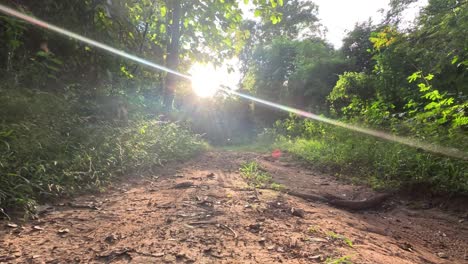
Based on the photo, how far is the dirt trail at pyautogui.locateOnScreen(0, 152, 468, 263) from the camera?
1.58 metres

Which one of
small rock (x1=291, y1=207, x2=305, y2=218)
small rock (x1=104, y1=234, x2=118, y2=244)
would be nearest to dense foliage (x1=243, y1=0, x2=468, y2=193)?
small rock (x1=291, y1=207, x2=305, y2=218)

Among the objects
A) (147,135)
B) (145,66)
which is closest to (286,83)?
(145,66)

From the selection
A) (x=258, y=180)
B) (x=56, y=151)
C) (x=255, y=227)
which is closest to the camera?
(x=255, y=227)

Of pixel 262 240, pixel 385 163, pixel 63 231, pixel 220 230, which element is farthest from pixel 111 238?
pixel 385 163

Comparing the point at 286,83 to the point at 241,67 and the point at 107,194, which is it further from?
the point at 107,194

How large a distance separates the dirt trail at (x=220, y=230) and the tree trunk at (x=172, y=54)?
5703 mm

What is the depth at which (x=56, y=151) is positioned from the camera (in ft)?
9.86

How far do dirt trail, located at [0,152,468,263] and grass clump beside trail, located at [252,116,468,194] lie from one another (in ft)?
1.35

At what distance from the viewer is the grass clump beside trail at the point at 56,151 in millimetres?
2316

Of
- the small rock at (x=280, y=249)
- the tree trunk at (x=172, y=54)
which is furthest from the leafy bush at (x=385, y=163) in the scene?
the tree trunk at (x=172, y=54)

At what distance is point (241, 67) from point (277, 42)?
986 centimetres

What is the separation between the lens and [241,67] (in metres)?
25.8

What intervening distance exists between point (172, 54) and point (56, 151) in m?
6.02

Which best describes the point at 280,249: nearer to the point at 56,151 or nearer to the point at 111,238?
the point at 111,238
